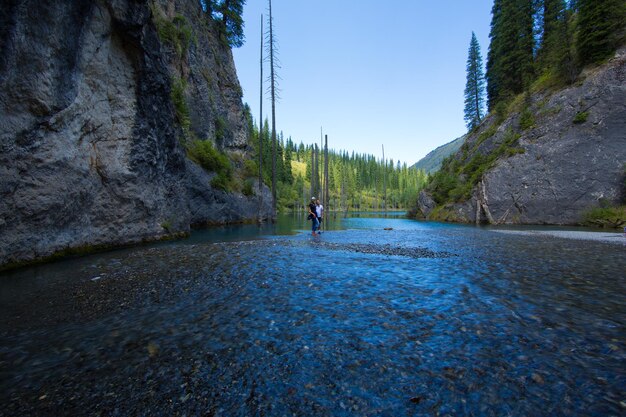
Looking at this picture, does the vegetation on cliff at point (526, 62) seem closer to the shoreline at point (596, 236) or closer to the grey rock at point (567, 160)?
the grey rock at point (567, 160)

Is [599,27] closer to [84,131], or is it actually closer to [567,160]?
[567,160]

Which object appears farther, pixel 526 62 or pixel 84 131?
pixel 526 62

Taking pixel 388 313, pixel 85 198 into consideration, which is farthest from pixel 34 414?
pixel 85 198

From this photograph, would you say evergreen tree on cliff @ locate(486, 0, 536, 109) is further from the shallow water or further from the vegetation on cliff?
the shallow water

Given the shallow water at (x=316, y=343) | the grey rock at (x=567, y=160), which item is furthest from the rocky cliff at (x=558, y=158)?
the shallow water at (x=316, y=343)

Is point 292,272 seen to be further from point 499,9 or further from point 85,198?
point 499,9

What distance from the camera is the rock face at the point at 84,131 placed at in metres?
9.12

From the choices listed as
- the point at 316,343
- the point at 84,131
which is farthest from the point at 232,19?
the point at 316,343

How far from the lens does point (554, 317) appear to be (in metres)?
5.17

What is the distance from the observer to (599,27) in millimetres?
31062

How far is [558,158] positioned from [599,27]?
14.9 m

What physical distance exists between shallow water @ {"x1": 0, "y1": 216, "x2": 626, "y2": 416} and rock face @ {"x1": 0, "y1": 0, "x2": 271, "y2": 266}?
2.90 meters

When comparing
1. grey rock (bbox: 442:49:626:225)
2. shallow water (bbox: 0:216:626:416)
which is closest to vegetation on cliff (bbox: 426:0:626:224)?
grey rock (bbox: 442:49:626:225)

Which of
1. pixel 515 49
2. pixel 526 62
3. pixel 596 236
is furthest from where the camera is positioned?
pixel 515 49
